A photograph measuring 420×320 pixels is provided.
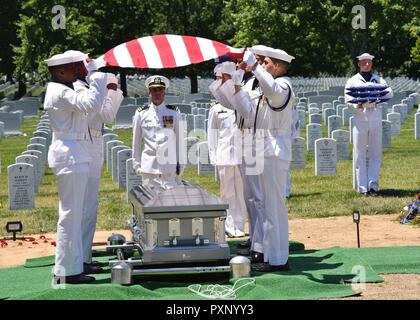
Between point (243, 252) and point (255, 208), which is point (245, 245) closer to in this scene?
point (243, 252)

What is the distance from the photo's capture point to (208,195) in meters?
10.3

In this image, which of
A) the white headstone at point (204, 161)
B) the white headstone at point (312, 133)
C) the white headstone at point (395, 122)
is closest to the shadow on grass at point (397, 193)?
the white headstone at point (204, 161)

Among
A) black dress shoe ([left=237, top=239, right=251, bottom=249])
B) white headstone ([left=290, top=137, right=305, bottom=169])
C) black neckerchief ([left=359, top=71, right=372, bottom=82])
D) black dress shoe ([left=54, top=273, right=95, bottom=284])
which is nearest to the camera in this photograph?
black dress shoe ([left=54, top=273, right=95, bottom=284])

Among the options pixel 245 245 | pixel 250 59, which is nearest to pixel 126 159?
pixel 245 245

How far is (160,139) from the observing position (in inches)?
461

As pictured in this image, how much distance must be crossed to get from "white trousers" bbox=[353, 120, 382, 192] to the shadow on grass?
0.18 metres

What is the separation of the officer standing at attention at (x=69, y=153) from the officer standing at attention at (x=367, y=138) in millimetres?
7852

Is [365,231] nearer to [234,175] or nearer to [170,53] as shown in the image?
[234,175]

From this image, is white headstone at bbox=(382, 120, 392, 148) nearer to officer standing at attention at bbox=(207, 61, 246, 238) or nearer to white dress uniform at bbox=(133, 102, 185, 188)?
officer standing at attention at bbox=(207, 61, 246, 238)

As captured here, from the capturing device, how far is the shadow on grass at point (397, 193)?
16609 millimetres

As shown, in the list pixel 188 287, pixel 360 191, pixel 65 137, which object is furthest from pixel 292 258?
pixel 360 191

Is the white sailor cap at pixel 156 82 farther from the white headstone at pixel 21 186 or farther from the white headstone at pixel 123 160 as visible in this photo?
the white headstone at pixel 123 160

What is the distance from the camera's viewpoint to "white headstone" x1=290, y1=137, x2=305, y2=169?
2045 cm

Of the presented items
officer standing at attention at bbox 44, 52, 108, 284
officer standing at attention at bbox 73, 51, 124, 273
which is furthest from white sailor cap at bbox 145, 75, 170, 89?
officer standing at attention at bbox 44, 52, 108, 284
